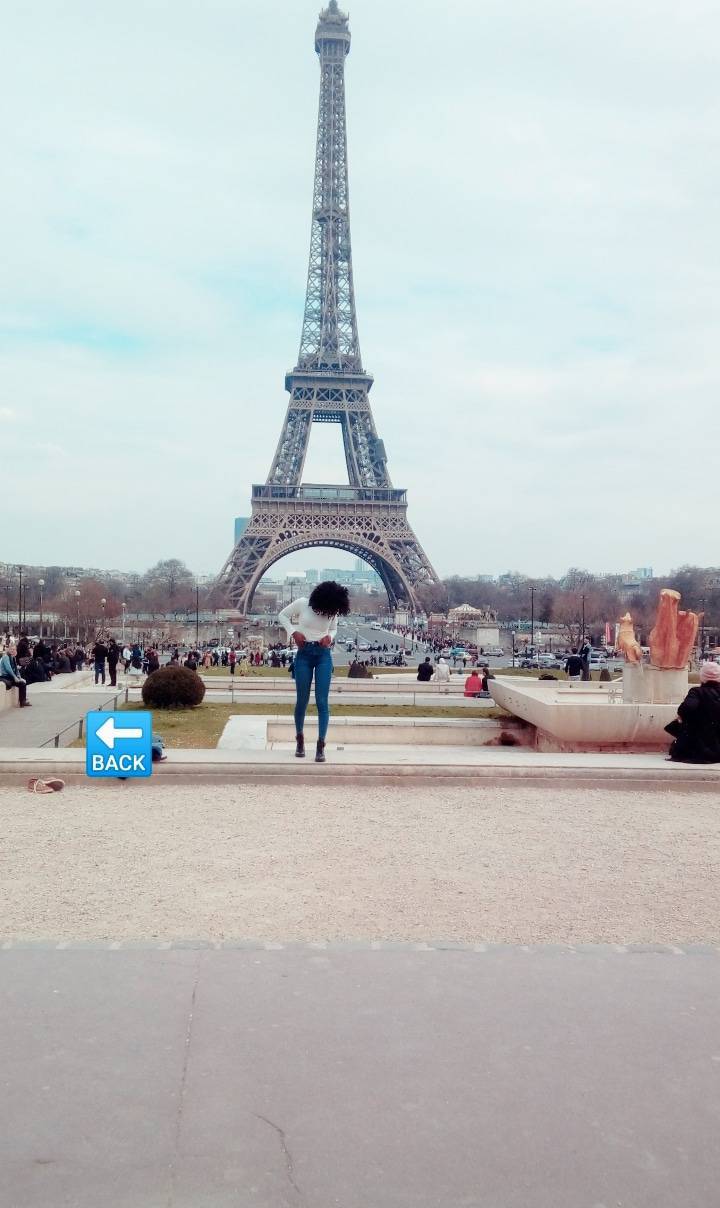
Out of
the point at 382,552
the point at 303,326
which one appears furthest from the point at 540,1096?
the point at 303,326

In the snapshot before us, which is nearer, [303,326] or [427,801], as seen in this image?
[427,801]

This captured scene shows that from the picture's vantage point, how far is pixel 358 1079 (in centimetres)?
321

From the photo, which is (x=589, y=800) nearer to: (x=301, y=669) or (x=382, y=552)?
(x=301, y=669)

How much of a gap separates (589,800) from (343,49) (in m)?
91.0

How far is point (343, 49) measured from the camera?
84.9m

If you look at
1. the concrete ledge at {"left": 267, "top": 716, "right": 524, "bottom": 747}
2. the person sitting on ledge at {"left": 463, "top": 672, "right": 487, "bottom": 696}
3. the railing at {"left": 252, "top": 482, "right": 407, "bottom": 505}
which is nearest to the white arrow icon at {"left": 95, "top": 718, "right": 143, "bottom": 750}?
the concrete ledge at {"left": 267, "top": 716, "right": 524, "bottom": 747}

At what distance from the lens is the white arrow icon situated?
824 cm

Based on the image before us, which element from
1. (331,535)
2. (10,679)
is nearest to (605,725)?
(10,679)

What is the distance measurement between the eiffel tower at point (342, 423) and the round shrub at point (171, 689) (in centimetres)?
6259

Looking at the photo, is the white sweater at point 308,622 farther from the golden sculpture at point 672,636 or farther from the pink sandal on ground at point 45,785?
the golden sculpture at point 672,636

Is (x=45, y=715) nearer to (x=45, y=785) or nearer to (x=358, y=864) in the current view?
(x=45, y=785)

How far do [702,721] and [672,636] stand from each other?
9.63 ft

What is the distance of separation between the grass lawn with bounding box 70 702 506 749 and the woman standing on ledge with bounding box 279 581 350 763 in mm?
2520

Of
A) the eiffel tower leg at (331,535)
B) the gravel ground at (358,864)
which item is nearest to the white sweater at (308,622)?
the gravel ground at (358,864)
